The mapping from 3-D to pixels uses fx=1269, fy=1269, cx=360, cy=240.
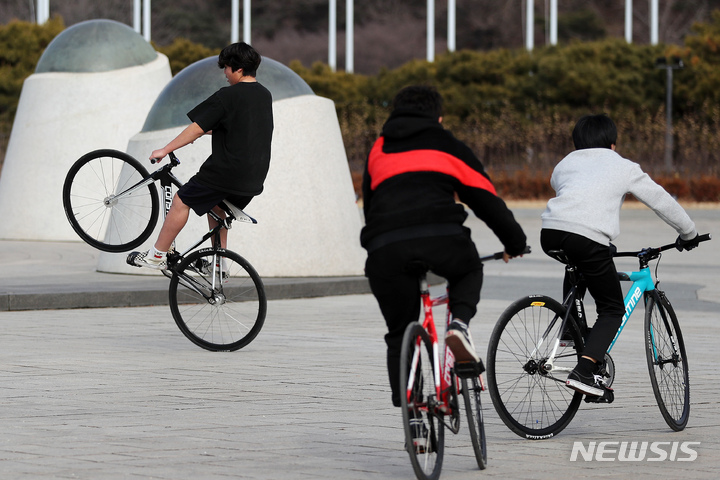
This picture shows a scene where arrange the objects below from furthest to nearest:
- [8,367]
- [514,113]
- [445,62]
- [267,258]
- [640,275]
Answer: [445,62], [514,113], [267,258], [8,367], [640,275]

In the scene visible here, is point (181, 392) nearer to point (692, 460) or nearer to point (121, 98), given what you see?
point (692, 460)

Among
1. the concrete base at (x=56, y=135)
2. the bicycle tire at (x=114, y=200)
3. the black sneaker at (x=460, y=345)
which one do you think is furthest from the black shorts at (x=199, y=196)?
the concrete base at (x=56, y=135)

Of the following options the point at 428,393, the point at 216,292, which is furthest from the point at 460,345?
the point at 216,292

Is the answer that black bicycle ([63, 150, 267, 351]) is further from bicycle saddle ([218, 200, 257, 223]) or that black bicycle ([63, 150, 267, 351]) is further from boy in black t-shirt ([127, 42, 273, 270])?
boy in black t-shirt ([127, 42, 273, 270])

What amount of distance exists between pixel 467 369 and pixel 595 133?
184 centimetres

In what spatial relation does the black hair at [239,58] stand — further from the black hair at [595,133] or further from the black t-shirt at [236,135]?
the black hair at [595,133]

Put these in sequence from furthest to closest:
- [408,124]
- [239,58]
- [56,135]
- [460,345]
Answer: [56,135]
[239,58]
[408,124]
[460,345]

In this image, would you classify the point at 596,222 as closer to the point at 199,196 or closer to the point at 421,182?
the point at 421,182

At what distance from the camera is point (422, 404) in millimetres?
4902

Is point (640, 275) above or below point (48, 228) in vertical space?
above

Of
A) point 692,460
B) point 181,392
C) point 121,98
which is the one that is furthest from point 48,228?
point 692,460

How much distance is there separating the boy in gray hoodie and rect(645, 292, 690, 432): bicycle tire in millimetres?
238

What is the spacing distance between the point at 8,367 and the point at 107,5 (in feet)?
191

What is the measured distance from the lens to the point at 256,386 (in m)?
7.40
